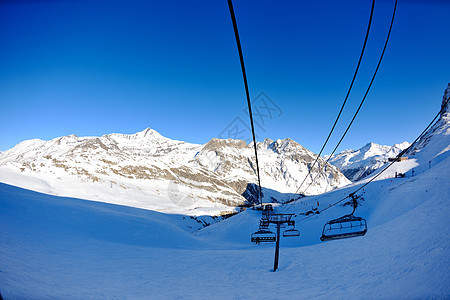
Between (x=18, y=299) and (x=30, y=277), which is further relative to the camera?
(x=30, y=277)

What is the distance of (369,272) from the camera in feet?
50.6

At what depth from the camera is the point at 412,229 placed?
2178 centimetres

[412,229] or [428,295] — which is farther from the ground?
[412,229]

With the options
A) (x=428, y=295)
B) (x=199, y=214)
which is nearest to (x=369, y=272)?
(x=428, y=295)

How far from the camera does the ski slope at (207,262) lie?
1221 cm

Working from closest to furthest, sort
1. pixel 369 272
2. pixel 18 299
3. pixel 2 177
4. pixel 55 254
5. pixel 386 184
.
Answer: pixel 18 299 → pixel 369 272 → pixel 55 254 → pixel 386 184 → pixel 2 177

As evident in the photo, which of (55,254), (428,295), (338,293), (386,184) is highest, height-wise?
(386,184)

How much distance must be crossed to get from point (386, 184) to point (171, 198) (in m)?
93.3

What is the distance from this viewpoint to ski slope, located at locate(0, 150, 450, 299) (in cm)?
1221

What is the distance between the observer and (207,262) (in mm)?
23484

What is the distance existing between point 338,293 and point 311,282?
319 centimetres

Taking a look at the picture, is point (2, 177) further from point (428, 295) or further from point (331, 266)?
point (428, 295)

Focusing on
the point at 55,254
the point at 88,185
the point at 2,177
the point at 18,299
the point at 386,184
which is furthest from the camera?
the point at 88,185

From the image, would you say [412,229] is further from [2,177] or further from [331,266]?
[2,177]
